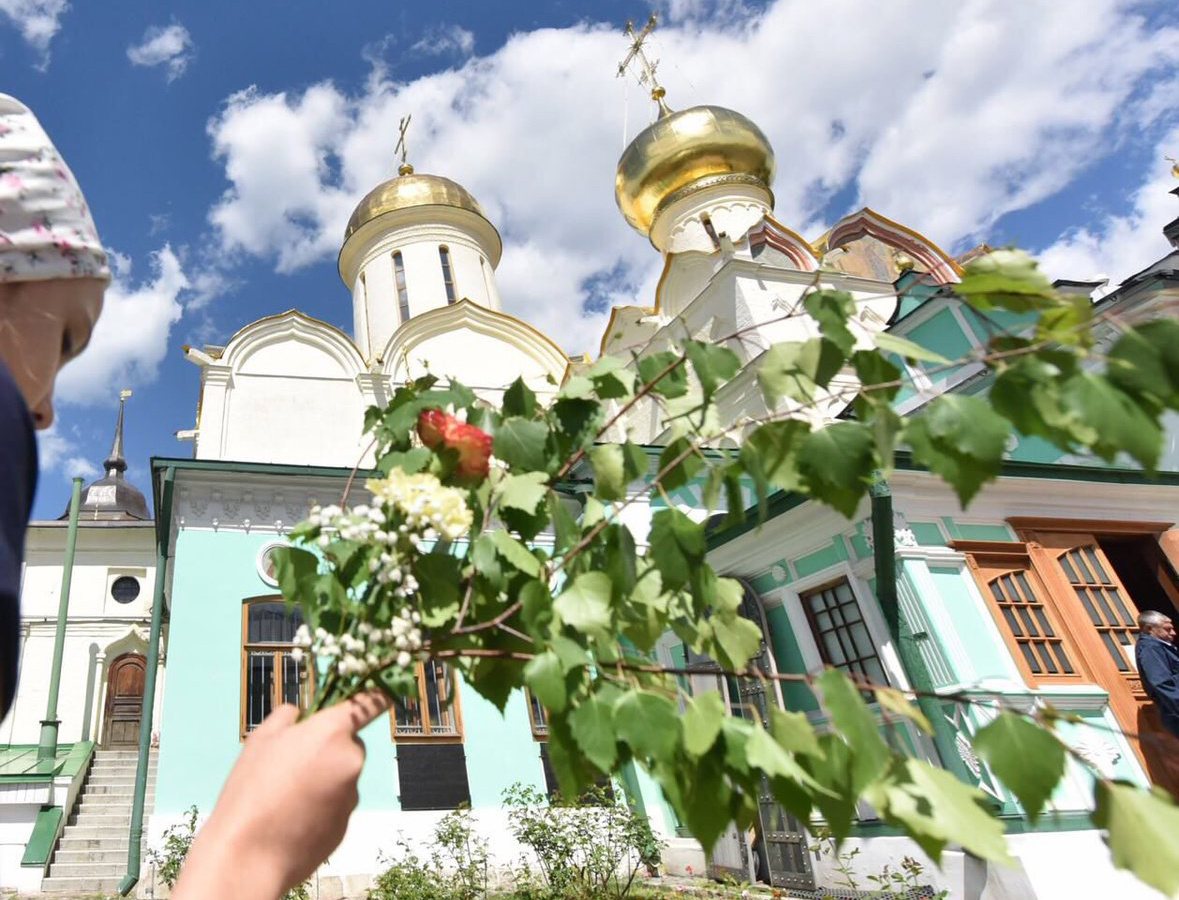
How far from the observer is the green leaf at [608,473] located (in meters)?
1.62

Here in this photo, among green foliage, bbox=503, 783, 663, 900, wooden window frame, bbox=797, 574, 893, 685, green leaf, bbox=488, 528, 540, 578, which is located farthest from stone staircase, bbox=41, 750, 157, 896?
green leaf, bbox=488, 528, 540, 578

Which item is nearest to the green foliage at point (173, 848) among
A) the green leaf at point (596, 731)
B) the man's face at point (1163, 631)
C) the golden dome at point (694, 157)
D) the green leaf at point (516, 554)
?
the green leaf at point (516, 554)

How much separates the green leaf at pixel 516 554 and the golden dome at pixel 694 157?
1871 centimetres

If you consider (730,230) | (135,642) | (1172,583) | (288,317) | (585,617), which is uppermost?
(730,230)

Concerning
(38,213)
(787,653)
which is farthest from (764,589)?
(38,213)

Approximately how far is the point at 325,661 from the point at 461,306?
602 inches

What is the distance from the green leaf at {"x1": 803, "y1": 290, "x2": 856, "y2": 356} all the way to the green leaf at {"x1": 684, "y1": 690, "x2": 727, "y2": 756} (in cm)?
61

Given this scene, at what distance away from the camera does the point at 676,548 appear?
138 cm

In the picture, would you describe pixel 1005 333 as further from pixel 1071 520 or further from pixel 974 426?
pixel 1071 520

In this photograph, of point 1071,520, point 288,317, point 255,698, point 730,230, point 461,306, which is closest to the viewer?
point 1071,520

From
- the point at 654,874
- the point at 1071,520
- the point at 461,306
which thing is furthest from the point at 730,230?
the point at 654,874

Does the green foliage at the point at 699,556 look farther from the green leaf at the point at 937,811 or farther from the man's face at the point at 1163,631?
the man's face at the point at 1163,631

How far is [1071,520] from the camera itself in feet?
29.5

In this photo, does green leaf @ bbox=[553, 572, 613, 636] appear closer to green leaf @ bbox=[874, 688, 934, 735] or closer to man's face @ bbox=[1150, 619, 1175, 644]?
green leaf @ bbox=[874, 688, 934, 735]
